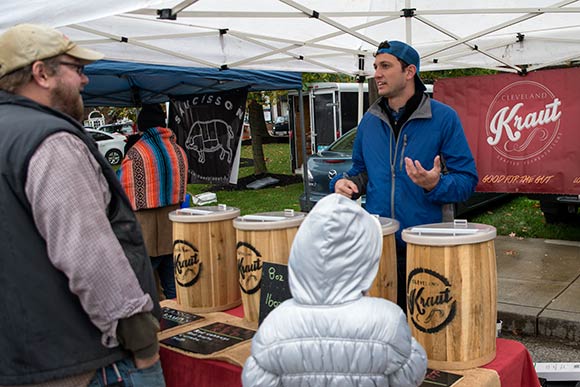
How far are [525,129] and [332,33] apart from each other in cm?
275

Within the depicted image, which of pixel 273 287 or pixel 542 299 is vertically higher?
pixel 273 287

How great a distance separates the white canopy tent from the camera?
157 inches

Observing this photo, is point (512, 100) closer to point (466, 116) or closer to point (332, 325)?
point (466, 116)

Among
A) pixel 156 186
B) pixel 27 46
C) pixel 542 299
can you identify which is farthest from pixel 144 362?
pixel 542 299

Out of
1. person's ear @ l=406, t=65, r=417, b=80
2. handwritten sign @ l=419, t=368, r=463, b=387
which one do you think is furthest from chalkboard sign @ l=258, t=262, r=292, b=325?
person's ear @ l=406, t=65, r=417, b=80

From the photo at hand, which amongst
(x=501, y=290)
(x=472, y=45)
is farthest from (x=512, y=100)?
(x=501, y=290)

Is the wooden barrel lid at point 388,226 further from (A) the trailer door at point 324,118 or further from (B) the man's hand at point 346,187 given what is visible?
(A) the trailer door at point 324,118

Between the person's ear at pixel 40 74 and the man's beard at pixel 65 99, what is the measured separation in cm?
3

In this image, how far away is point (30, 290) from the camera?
5.27 feet

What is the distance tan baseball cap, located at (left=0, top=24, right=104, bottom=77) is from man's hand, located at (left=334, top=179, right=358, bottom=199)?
4.38 feet

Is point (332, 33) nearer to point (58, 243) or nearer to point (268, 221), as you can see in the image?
point (268, 221)

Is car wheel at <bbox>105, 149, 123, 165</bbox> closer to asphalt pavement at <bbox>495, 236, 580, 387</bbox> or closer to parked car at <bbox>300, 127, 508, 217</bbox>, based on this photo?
parked car at <bbox>300, 127, 508, 217</bbox>

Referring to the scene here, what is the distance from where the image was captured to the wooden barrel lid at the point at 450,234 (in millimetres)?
1911

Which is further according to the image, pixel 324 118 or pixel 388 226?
pixel 324 118
